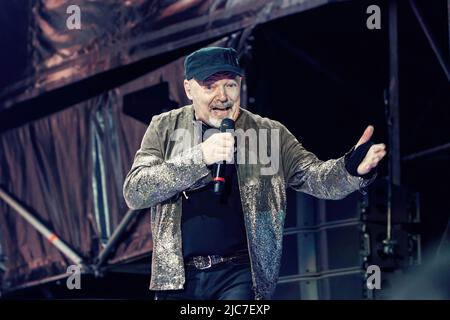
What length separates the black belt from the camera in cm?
362

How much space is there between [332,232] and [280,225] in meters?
2.64

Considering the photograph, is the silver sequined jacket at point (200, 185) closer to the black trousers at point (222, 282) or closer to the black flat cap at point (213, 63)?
the black trousers at point (222, 282)

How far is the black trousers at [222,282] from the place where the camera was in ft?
11.9

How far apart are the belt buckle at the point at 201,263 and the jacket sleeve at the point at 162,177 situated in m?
0.30

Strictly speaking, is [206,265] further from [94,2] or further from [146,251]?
[94,2]

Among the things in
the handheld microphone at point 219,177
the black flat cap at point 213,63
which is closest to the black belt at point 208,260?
the handheld microphone at point 219,177

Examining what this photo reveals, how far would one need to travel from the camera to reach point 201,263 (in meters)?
3.64

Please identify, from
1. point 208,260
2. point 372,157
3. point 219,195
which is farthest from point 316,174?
point 208,260

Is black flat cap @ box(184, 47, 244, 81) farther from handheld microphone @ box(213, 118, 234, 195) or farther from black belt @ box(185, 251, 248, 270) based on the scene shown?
black belt @ box(185, 251, 248, 270)

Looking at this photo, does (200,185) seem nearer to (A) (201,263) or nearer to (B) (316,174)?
(A) (201,263)

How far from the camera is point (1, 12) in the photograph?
7289 mm

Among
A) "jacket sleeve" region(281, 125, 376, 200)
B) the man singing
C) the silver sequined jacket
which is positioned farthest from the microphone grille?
"jacket sleeve" region(281, 125, 376, 200)
